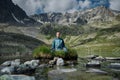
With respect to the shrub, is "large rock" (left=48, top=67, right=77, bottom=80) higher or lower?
lower

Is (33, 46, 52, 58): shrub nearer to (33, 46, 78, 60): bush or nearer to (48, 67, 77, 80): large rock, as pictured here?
(33, 46, 78, 60): bush

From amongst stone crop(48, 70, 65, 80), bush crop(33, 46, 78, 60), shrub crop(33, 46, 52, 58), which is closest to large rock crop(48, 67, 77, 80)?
stone crop(48, 70, 65, 80)

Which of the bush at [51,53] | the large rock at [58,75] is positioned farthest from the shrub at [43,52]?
the large rock at [58,75]

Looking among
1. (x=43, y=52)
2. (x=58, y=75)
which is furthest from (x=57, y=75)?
(x=43, y=52)

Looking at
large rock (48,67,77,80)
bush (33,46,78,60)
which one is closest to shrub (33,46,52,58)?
bush (33,46,78,60)

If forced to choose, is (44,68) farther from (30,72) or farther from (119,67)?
(119,67)

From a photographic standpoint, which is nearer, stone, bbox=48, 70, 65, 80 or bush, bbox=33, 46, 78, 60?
stone, bbox=48, 70, 65, 80

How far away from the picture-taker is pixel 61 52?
23.3 metres

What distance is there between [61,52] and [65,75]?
7.13m

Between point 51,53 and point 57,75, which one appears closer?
point 57,75

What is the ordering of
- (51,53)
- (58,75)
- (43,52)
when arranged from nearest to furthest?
(58,75)
(43,52)
(51,53)

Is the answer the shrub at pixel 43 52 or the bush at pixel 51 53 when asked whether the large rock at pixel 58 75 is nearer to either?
the bush at pixel 51 53

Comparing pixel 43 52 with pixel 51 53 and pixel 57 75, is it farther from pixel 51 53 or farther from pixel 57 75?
pixel 57 75

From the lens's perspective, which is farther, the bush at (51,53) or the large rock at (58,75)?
the bush at (51,53)
